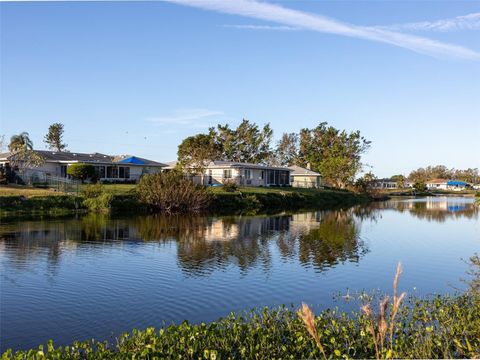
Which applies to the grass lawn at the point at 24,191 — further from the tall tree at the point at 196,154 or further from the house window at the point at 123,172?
the tall tree at the point at 196,154

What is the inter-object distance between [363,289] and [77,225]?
918 inches

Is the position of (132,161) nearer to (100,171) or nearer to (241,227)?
(100,171)

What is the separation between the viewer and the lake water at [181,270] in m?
14.1

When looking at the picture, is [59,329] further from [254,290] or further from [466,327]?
[466,327]

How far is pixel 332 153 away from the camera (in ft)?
359

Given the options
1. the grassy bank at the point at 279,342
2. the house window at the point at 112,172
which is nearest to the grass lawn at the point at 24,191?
the house window at the point at 112,172

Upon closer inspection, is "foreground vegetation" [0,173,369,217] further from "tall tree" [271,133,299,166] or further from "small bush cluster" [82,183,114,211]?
"tall tree" [271,133,299,166]

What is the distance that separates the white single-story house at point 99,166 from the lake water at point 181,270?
23311 millimetres

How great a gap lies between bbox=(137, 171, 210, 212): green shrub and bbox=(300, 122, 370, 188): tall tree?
50.5 metres

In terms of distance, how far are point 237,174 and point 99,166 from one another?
19.6 metres

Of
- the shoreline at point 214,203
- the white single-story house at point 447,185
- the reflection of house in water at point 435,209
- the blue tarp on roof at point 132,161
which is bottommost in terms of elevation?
the reflection of house in water at point 435,209

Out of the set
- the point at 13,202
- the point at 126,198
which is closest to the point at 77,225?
the point at 13,202

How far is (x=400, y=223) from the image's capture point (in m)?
45.2

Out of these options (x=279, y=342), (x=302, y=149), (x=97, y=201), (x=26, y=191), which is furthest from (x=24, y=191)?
(x=302, y=149)
